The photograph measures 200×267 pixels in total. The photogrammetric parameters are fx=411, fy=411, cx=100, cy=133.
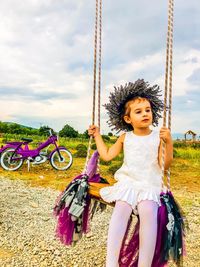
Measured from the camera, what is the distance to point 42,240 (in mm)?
4457

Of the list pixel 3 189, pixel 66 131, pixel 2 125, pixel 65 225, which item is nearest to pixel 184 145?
pixel 66 131

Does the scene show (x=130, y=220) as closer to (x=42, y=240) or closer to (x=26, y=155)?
(x=42, y=240)

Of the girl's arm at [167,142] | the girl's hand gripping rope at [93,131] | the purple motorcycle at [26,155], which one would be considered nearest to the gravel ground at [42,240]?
the girl's hand gripping rope at [93,131]

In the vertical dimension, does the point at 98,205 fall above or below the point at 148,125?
below

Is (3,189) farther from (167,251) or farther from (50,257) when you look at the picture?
(167,251)

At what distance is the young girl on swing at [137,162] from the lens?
9.07 feet

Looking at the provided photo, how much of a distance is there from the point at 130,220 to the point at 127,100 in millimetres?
930

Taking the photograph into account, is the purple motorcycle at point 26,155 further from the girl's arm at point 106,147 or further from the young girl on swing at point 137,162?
the young girl on swing at point 137,162

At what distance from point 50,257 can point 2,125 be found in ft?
52.1

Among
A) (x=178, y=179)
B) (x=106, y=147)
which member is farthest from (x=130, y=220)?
(x=178, y=179)

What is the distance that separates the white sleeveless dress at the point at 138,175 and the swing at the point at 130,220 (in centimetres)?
8

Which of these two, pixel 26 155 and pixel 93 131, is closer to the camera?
pixel 93 131

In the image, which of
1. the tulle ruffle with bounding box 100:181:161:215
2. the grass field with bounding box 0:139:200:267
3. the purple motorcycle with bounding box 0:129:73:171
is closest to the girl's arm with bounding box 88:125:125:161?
the tulle ruffle with bounding box 100:181:161:215

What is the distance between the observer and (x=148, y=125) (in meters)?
3.09
